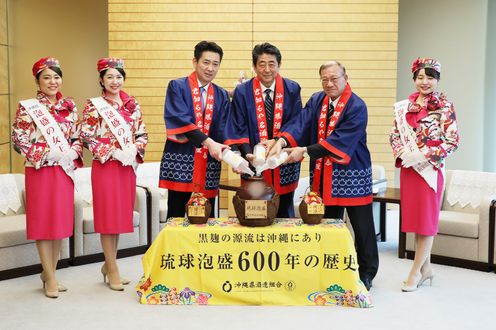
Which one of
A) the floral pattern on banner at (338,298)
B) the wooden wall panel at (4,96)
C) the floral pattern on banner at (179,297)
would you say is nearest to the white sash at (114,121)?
the floral pattern on banner at (179,297)

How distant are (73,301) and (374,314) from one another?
74.7 inches

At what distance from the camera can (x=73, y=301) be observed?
14.9ft

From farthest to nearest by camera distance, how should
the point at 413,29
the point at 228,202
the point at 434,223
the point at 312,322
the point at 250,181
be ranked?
the point at 413,29 < the point at 228,202 < the point at 434,223 < the point at 250,181 < the point at 312,322

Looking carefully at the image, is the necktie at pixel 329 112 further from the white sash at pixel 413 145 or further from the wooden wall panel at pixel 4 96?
the wooden wall panel at pixel 4 96

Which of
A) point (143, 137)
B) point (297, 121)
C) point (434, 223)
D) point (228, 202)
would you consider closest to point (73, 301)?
point (143, 137)

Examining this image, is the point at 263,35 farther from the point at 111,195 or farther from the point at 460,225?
the point at 111,195

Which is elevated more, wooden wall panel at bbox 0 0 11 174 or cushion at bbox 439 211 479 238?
wooden wall panel at bbox 0 0 11 174

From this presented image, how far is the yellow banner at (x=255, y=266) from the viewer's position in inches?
170

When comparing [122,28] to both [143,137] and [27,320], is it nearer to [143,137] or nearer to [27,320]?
[143,137]

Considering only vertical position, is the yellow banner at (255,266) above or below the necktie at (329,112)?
below

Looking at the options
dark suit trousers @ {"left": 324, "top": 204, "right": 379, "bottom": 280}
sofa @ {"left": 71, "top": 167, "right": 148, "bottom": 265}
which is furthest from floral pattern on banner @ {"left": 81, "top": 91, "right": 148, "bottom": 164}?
dark suit trousers @ {"left": 324, "top": 204, "right": 379, "bottom": 280}

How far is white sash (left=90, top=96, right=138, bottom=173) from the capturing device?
4594 mm

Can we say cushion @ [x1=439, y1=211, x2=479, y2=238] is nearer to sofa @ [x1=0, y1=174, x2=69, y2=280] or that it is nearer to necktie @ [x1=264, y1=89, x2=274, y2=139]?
necktie @ [x1=264, y1=89, x2=274, y2=139]

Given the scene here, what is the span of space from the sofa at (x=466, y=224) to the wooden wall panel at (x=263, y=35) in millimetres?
2417
